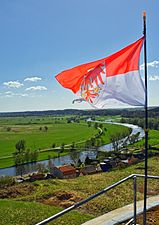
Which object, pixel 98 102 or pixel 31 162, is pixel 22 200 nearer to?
pixel 98 102

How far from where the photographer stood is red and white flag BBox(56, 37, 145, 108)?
272 cm

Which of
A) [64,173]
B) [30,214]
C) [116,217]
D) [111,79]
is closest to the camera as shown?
[111,79]

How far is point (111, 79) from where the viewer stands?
289 centimetres

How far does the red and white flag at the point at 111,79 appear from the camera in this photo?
2.72 meters

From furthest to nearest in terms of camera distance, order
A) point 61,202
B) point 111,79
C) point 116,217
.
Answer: point 61,202 → point 116,217 → point 111,79

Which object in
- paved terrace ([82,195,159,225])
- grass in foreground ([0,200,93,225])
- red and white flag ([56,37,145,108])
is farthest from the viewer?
grass in foreground ([0,200,93,225])

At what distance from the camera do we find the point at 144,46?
8.49 feet

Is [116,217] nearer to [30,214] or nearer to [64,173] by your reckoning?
[30,214]

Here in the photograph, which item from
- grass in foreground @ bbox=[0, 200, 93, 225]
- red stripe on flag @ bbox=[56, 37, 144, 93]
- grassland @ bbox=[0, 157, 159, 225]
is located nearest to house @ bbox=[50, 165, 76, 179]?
grassland @ bbox=[0, 157, 159, 225]

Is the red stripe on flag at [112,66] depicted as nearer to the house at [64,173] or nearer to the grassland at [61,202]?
the grassland at [61,202]

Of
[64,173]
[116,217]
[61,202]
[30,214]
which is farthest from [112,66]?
[64,173]

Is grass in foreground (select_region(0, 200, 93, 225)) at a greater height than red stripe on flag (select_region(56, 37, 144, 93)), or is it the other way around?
red stripe on flag (select_region(56, 37, 144, 93))

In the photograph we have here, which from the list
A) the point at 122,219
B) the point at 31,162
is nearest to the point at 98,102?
the point at 122,219

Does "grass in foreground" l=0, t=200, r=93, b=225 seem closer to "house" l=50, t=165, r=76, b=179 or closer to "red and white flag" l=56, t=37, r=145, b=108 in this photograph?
"red and white flag" l=56, t=37, r=145, b=108
